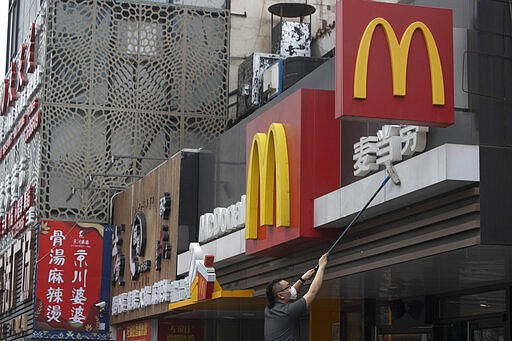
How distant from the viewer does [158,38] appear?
2981cm

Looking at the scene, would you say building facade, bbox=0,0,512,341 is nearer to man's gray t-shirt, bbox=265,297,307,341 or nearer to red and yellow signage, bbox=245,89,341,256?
red and yellow signage, bbox=245,89,341,256

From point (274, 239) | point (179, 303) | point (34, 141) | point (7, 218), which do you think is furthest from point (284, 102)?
point (7, 218)

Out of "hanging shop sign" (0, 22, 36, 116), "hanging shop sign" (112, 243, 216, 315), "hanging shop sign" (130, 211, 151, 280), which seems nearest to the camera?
"hanging shop sign" (112, 243, 216, 315)

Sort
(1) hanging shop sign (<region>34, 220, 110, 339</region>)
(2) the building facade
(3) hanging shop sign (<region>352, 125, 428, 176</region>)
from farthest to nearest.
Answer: (1) hanging shop sign (<region>34, 220, 110, 339</region>) < (3) hanging shop sign (<region>352, 125, 428, 176</region>) < (2) the building facade

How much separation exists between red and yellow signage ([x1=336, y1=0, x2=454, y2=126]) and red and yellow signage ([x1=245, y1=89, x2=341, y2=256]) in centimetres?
292

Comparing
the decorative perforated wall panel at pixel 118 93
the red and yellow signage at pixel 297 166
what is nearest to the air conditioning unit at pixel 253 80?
the decorative perforated wall panel at pixel 118 93

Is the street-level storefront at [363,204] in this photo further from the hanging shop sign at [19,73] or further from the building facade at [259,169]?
the hanging shop sign at [19,73]

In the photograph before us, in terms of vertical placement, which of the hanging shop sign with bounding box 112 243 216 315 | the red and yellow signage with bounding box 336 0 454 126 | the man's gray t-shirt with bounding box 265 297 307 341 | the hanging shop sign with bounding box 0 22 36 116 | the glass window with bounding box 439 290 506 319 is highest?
the hanging shop sign with bounding box 0 22 36 116

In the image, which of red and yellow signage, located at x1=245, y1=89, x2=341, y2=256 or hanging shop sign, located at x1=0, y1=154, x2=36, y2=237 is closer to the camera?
red and yellow signage, located at x1=245, y1=89, x2=341, y2=256

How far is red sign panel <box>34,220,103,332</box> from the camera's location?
27047 mm

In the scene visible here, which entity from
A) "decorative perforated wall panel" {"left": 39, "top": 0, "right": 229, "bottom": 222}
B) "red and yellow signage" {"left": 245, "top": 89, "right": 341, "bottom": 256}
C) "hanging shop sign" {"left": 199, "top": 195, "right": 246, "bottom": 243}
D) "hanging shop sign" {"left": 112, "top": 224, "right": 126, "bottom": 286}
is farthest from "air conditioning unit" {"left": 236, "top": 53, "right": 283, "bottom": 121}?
"red and yellow signage" {"left": 245, "top": 89, "right": 341, "bottom": 256}

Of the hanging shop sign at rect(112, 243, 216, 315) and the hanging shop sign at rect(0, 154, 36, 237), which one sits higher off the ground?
the hanging shop sign at rect(0, 154, 36, 237)

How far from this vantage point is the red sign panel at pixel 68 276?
Answer: 27.0 metres

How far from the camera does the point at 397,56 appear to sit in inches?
463
